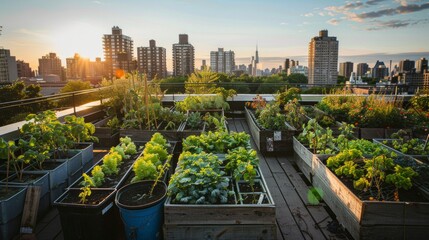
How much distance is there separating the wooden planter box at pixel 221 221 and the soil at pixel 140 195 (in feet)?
0.64

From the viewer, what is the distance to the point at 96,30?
9711 millimetres

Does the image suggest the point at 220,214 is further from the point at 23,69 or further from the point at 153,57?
the point at 23,69

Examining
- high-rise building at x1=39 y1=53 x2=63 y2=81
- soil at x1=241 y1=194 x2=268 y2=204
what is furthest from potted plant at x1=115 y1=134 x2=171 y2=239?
high-rise building at x1=39 y1=53 x2=63 y2=81

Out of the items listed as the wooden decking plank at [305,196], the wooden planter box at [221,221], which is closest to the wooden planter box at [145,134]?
the wooden decking plank at [305,196]

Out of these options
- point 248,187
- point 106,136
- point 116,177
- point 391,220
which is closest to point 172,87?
point 106,136

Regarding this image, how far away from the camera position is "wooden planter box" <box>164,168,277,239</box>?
2.14 metres

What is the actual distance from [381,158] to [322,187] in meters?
0.69

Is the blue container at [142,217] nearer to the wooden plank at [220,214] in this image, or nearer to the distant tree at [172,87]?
the wooden plank at [220,214]

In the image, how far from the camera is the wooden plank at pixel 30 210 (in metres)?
2.34

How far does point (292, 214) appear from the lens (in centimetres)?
277

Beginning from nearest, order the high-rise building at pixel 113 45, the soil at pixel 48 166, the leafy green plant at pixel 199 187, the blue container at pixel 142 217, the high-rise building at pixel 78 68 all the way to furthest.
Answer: the blue container at pixel 142 217, the leafy green plant at pixel 199 187, the soil at pixel 48 166, the high-rise building at pixel 113 45, the high-rise building at pixel 78 68

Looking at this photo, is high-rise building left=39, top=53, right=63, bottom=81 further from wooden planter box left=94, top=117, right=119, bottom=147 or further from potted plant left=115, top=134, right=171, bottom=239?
potted plant left=115, top=134, right=171, bottom=239

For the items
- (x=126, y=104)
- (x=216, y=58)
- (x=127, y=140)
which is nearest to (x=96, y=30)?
(x=126, y=104)

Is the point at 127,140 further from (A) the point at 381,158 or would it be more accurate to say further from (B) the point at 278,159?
(A) the point at 381,158
